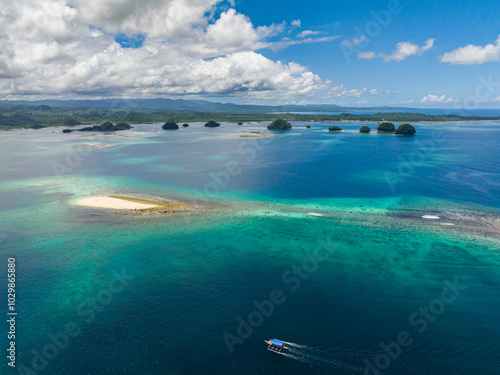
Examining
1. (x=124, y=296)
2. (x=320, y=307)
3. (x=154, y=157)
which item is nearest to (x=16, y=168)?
(x=154, y=157)

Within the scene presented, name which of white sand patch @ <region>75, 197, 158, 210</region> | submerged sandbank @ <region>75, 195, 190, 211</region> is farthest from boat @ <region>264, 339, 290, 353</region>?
white sand patch @ <region>75, 197, 158, 210</region>

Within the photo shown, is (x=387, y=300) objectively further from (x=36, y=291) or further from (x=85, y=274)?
(x=36, y=291)

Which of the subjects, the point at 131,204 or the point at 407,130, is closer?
the point at 131,204

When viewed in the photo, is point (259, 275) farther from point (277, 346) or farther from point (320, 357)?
point (320, 357)

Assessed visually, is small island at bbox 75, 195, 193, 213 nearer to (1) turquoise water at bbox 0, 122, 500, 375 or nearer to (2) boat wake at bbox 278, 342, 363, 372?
(1) turquoise water at bbox 0, 122, 500, 375

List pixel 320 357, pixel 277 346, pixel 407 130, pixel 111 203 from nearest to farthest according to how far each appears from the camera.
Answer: pixel 320 357 → pixel 277 346 → pixel 111 203 → pixel 407 130

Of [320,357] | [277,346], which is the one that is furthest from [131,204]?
[320,357]

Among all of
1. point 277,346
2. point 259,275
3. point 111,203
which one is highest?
point 111,203
